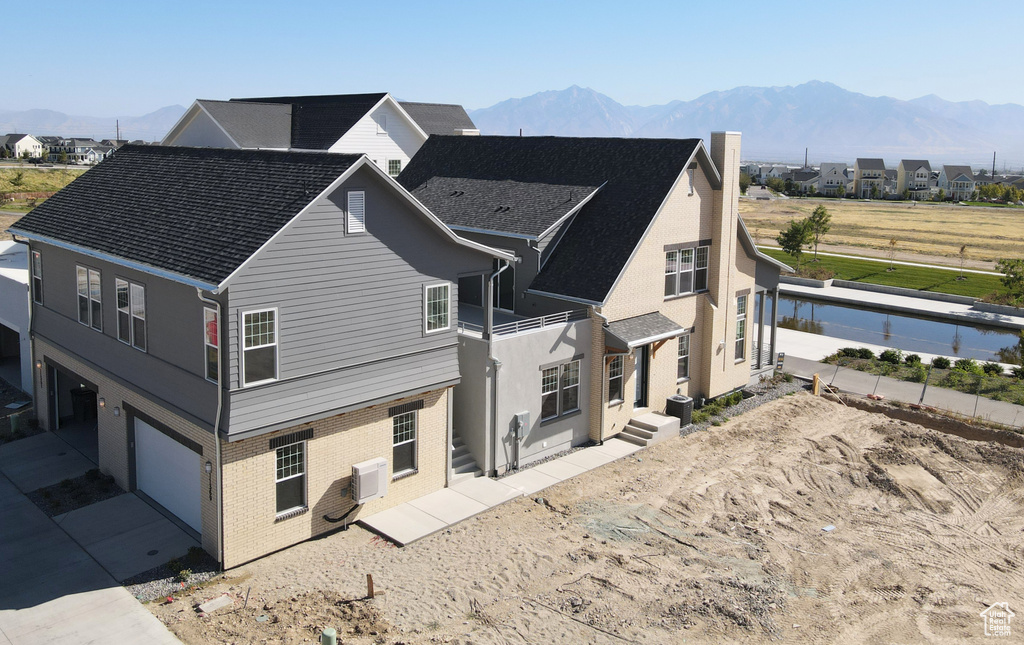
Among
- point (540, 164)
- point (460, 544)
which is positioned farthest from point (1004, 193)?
point (460, 544)

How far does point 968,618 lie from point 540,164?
61.8ft

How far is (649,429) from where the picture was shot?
23781mm

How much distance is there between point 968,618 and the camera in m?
15.0

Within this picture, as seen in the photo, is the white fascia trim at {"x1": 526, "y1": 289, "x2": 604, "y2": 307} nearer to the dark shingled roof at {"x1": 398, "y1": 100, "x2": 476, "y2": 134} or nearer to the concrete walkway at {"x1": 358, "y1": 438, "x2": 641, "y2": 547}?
the concrete walkway at {"x1": 358, "y1": 438, "x2": 641, "y2": 547}

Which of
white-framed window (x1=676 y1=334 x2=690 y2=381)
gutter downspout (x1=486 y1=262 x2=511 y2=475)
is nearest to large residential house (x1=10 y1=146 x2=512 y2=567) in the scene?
gutter downspout (x1=486 y1=262 x2=511 y2=475)

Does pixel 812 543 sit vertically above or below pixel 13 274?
below

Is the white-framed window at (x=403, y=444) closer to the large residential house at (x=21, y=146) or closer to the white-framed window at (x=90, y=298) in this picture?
the white-framed window at (x=90, y=298)

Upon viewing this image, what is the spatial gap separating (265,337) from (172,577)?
15.6ft

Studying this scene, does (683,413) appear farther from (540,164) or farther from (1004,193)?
(1004,193)

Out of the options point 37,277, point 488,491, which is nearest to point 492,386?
point 488,491

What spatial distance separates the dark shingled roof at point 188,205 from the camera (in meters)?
16.0

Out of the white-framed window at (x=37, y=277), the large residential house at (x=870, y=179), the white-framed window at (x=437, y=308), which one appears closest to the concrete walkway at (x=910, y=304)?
the white-framed window at (x=437, y=308)

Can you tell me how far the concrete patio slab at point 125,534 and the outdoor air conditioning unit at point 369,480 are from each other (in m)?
3.30

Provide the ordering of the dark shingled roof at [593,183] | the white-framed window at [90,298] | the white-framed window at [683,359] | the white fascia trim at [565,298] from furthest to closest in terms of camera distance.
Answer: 1. the white-framed window at [683,359]
2. the dark shingled roof at [593,183]
3. the white fascia trim at [565,298]
4. the white-framed window at [90,298]
